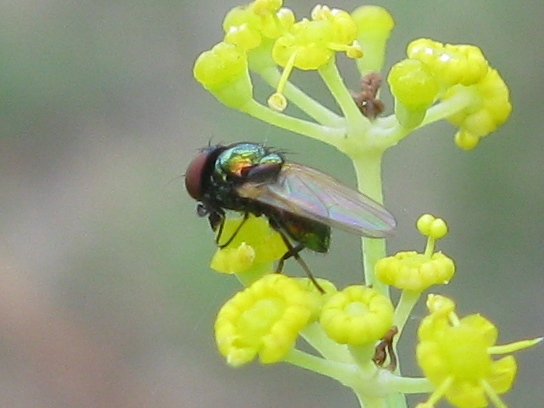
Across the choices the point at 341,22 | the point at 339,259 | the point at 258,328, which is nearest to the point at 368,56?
the point at 341,22

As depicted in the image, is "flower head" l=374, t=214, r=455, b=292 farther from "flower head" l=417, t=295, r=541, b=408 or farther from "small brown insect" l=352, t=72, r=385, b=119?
"small brown insect" l=352, t=72, r=385, b=119

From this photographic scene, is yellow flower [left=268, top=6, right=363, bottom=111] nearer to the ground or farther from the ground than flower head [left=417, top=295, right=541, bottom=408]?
farther from the ground

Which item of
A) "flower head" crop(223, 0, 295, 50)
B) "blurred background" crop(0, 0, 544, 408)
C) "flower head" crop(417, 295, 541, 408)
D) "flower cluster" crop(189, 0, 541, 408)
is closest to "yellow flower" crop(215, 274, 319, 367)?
"flower cluster" crop(189, 0, 541, 408)

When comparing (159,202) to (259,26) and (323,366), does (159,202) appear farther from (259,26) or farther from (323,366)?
(323,366)

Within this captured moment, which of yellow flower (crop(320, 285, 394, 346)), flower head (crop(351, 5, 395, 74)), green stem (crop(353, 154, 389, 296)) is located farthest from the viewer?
flower head (crop(351, 5, 395, 74))

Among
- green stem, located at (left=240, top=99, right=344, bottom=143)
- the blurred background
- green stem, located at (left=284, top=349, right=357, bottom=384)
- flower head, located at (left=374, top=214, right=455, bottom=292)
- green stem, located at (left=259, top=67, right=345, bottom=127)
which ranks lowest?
the blurred background

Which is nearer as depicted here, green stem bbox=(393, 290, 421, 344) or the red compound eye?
green stem bbox=(393, 290, 421, 344)

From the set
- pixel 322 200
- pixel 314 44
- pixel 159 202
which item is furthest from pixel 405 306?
pixel 159 202

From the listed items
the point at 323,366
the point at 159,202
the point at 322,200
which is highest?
the point at 322,200
